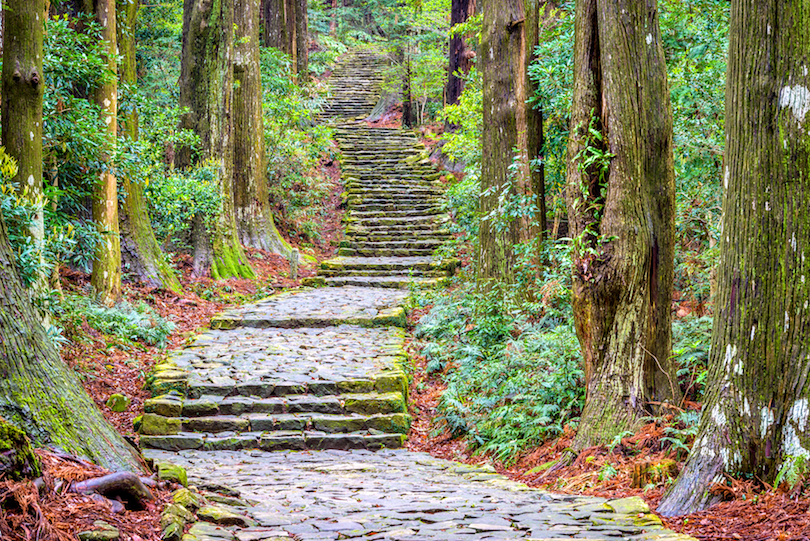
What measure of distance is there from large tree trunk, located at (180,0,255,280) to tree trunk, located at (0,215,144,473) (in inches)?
399

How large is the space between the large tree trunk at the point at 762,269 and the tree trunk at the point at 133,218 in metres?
9.16

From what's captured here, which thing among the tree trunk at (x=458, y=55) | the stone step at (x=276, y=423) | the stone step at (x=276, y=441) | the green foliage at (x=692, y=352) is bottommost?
the stone step at (x=276, y=441)

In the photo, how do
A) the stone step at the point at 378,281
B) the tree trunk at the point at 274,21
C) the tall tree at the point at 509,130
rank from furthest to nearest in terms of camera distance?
the tree trunk at the point at 274,21 → the stone step at the point at 378,281 → the tall tree at the point at 509,130

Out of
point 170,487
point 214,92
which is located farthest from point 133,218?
point 170,487

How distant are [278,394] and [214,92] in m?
7.92

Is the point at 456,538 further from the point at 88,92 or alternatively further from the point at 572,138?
the point at 88,92

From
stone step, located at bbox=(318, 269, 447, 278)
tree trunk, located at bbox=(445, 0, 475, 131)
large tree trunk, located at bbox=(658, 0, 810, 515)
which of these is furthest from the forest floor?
tree trunk, located at bbox=(445, 0, 475, 131)

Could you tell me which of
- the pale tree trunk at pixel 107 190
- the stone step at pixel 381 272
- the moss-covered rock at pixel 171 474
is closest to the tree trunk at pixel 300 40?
the stone step at pixel 381 272

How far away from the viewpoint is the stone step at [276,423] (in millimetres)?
7609

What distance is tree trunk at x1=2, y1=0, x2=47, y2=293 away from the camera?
6.72 metres

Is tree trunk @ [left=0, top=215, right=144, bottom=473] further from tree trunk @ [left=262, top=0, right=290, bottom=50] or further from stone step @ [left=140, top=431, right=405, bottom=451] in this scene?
tree trunk @ [left=262, top=0, right=290, bottom=50]

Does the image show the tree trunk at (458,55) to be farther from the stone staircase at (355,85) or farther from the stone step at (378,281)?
the stone staircase at (355,85)

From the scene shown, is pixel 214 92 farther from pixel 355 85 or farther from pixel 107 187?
pixel 355 85

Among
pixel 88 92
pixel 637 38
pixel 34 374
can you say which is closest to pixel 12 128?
pixel 88 92
